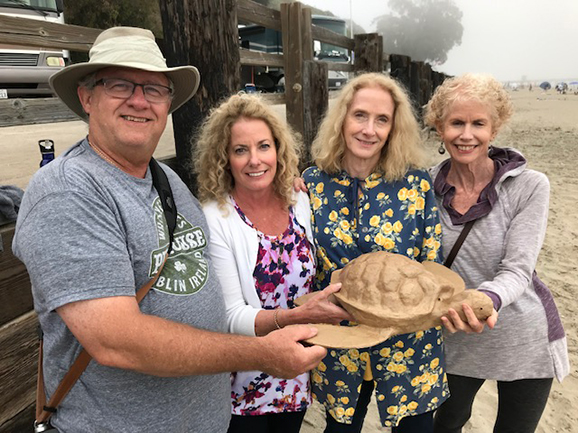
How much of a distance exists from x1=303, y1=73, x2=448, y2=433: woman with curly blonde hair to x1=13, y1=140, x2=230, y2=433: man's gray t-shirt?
0.71 m

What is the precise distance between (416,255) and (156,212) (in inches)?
56.3

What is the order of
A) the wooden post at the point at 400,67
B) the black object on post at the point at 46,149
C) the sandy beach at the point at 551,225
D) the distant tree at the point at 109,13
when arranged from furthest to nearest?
the distant tree at the point at 109,13 < the wooden post at the point at 400,67 < the sandy beach at the point at 551,225 < the black object on post at the point at 46,149

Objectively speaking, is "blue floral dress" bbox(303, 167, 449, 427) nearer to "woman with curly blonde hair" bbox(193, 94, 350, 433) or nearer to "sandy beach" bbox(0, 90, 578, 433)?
"woman with curly blonde hair" bbox(193, 94, 350, 433)

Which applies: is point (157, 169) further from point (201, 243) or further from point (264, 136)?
point (264, 136)

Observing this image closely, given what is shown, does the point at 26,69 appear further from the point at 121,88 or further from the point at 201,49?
the point at 121,88

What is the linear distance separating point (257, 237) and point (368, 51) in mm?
6762

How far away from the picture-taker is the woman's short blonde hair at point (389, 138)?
227cm

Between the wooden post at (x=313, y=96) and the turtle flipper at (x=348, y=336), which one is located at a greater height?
the wooden post at (x=313, y=96)

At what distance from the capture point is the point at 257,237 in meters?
2.06

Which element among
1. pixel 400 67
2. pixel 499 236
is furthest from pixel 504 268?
pixel 400 67

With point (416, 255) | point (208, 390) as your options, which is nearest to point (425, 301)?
point (416, 255)

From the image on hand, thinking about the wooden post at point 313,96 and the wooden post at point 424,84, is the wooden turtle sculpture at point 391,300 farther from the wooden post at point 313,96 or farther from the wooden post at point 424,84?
the wooden post at point 424,84

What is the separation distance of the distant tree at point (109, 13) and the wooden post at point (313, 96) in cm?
1620

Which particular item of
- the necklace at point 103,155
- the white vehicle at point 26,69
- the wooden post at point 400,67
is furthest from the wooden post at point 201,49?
the wooden post at point 400,67
